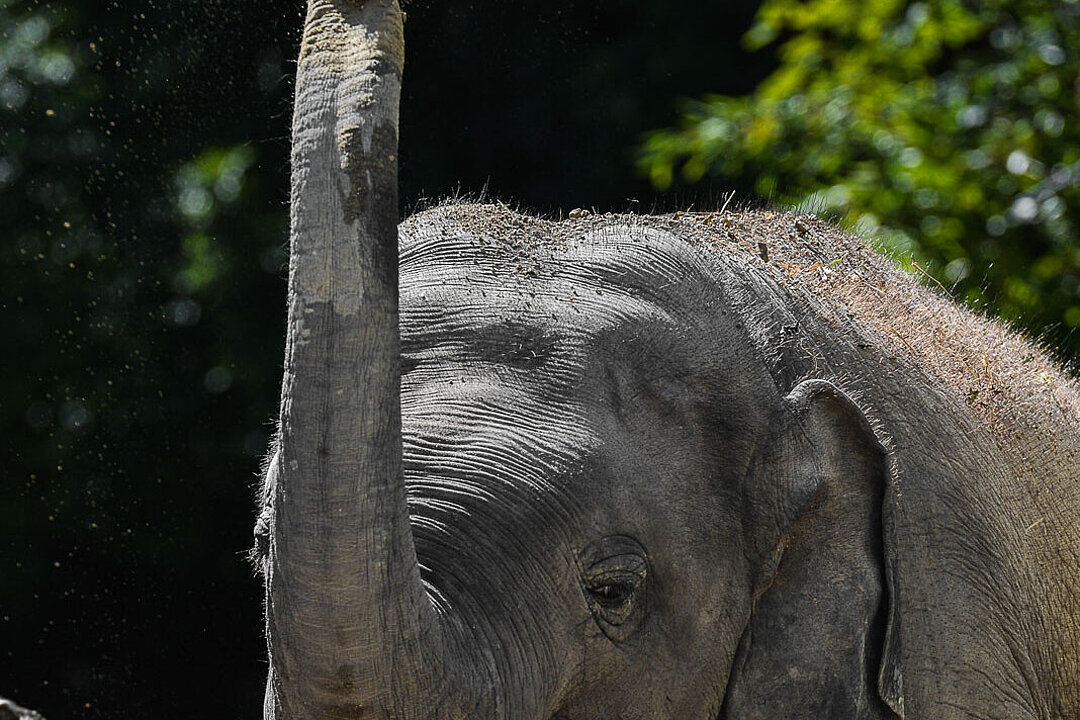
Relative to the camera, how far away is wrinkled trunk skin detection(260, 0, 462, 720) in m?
1.45

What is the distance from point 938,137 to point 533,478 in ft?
12.3

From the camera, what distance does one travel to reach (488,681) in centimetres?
164

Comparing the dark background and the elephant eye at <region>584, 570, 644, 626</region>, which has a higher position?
the dark background

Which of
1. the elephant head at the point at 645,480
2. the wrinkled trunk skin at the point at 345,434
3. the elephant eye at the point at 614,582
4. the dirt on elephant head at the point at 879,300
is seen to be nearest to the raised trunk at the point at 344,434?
the wrinkled trunk skin at the point at 345,434

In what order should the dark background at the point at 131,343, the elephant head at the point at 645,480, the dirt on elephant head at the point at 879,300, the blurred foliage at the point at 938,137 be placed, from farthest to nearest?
the dark background at the point at 131,343
the blurred foliage at the point at 938,137
the dirt on elephant head at the point at 879,300
the elephant head at the point at 645,480

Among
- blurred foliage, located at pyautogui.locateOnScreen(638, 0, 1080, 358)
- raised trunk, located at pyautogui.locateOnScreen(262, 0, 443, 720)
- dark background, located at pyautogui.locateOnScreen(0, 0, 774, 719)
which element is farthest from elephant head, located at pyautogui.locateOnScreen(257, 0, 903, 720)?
dark background, located at pyautogui.locateOnScreen(0, 0, 774, 719)

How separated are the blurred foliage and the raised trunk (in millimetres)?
3273

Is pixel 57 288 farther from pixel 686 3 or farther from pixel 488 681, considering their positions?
pixel 488 681

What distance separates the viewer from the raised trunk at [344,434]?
1.45 m

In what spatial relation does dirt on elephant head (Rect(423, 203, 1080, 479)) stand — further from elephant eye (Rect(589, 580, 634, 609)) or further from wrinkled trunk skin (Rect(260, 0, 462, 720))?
wrinkled trunk skin (Rect(260, 0, 462, 720))

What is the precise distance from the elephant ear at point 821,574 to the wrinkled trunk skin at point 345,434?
64cm

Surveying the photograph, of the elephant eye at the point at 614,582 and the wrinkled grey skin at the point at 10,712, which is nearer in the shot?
the wrinkled grey skin at the point at 10,712

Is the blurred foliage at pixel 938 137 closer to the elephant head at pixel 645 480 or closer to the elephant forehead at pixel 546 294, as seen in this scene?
the elephant forehead at pixel 546 294

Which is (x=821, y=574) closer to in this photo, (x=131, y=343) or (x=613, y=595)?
(x=613, y=595)
